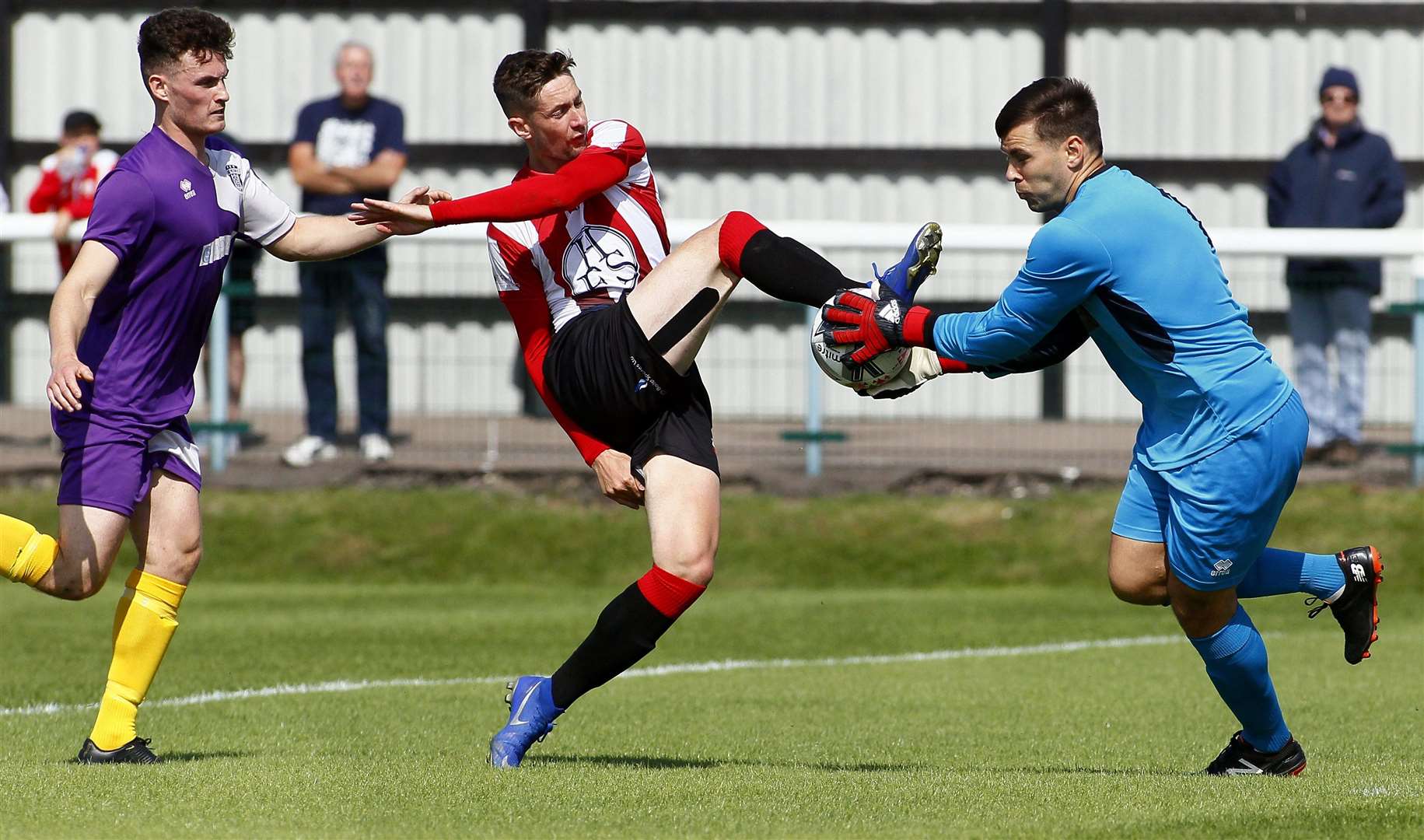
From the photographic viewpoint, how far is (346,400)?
12.4 metres

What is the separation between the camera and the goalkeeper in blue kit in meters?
5.20

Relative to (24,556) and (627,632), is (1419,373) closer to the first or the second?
(627,632)

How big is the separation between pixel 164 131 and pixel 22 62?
13.0m

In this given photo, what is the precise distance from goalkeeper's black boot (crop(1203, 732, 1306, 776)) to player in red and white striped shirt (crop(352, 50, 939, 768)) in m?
1.67

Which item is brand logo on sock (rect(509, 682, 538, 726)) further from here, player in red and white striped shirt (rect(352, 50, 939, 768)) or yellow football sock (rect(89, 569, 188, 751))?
yellow football sock (rect(89, 569, 188, 751))

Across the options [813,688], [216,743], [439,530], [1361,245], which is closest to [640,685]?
[813,688]

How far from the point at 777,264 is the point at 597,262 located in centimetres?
81

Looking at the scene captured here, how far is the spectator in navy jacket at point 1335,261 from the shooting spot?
11820 millimetres

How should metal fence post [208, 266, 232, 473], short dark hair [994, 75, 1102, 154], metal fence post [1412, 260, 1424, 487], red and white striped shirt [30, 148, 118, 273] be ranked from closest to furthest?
short dark hair [994, 75, 1102, 154] → metal fence post [1412, 260, 1424, 487] → metal fence post [208, 266, 232, 473] → red and white striped shirt [30, 148, 118, 273]

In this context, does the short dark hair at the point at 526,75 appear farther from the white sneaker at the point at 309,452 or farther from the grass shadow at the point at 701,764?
the white sneaker at the point at 309,452

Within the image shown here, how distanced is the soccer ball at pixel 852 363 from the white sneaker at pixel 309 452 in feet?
24.2

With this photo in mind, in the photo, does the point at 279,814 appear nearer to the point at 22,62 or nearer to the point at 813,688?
the point at 813,688

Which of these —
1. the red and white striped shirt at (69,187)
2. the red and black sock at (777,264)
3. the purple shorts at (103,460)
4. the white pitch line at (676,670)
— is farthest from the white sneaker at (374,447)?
the red and black sock at (777,264)

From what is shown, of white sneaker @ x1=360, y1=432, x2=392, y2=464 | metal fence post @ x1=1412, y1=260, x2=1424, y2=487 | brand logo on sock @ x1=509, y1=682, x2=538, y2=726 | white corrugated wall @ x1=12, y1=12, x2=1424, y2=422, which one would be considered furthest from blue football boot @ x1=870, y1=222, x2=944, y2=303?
white corrugated wall @ x1=12, y1=12, x2=1424, y2=422
